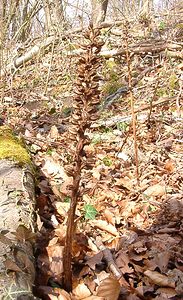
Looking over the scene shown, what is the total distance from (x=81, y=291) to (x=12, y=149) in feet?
5.71

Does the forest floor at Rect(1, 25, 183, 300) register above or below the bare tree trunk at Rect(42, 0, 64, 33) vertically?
below

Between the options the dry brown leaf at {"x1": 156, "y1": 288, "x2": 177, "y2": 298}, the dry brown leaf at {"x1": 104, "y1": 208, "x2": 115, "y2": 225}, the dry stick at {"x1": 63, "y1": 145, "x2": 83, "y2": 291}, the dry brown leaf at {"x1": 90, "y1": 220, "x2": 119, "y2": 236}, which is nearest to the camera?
the dry stick at {"x1": 63, "y1": 145, "x2": 83, "y2": 291}

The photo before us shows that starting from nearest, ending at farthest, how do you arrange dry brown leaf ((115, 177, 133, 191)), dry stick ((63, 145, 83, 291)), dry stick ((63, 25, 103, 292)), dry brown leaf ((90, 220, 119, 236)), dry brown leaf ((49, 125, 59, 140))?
dry stick ((63, 25, 103, 292)), dry stick ((63, 145, 83, 291)), dry brown leaf ((90, 220, 119, 236)), dry brown leaf ((115, 177, 133, 191)), dry brown leaf ((49, 125, 59, 140))

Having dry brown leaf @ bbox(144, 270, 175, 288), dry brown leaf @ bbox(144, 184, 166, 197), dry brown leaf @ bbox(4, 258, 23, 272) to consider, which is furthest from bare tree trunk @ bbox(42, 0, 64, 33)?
dry brown leaf @ bbox(4, 258, 23, 272)

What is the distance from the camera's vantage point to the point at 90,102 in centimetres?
180

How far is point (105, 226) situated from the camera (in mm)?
3125

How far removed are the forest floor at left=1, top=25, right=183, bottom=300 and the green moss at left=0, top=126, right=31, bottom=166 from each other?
29 centimetres

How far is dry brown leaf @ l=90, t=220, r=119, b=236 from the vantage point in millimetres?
3074

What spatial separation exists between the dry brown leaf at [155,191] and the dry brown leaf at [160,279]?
107 centimetres

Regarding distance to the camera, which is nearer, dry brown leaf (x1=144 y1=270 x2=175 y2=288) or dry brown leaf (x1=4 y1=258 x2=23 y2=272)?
dry brown leaf (x1=4 y1=258 x2=23 y2=272)

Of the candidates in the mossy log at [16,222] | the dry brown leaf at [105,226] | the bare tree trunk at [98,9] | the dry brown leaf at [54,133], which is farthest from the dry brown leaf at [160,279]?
the bare tree trunk at [98,9]

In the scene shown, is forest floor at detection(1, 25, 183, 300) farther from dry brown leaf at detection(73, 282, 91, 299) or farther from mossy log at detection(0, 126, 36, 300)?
mossy log at detection(0, 126, 36, 300)

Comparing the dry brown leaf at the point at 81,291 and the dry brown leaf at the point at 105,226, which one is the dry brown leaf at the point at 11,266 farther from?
the dry brown leaf at the point at 105,226

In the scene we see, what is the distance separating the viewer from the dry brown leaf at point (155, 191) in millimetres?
3566
